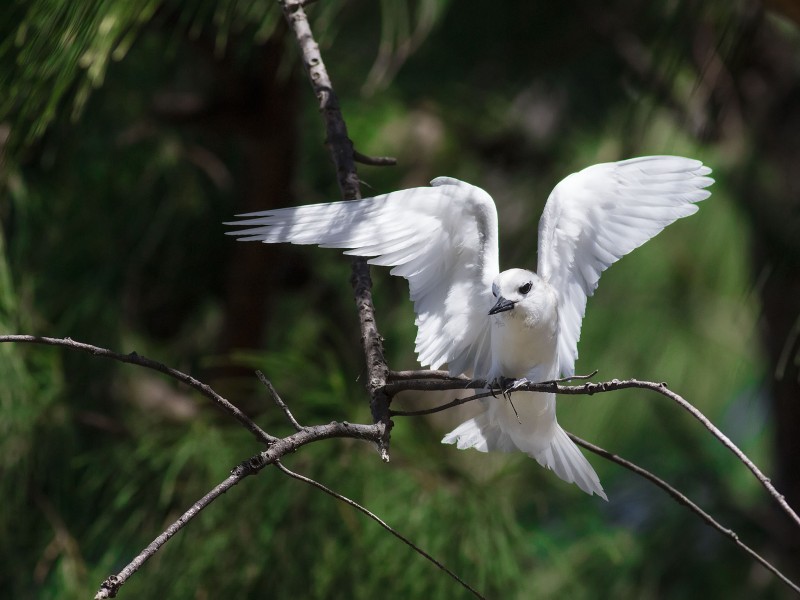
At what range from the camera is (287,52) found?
1360 millimetres

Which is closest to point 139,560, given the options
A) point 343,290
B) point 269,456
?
point 269,456

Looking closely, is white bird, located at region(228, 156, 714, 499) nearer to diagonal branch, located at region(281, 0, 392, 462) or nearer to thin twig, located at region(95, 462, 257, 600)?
diagonal branch, located at region(281, 0, 392, 462)

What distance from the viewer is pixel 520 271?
0.87m

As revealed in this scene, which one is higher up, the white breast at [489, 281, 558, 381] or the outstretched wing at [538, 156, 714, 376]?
the outstretched wing at [538, 156, 714, 376]

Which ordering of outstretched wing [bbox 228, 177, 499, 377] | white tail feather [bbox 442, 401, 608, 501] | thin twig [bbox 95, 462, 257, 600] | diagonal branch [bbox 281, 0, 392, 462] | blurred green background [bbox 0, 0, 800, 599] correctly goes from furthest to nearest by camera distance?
blurred green background [bbox 0, 0, 800, 599]
white tail feather [bbox 442, 401, 608, 501]
outstretched wing [bbox 228, 177, 499, 377]
diagonal branch [bbox 281, 0, 392, 462]
thin twig [bbox 95, 462, 257, 600]

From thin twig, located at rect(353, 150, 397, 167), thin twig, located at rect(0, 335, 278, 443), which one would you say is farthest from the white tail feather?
thin twig, located at rect(0, 335, 278, 443)

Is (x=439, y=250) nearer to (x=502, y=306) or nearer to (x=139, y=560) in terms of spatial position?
(x=502, y=306)

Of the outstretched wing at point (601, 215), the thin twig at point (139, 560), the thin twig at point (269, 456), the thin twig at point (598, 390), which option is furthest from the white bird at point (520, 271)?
the thin twig at point (139, 560)

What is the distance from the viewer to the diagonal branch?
0.67 meters

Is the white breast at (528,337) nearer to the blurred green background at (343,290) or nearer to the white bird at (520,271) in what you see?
the white bird at (520,271)

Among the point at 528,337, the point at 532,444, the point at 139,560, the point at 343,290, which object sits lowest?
the point at 343,290

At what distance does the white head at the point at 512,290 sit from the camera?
85 centimetres

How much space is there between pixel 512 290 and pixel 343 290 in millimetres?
947

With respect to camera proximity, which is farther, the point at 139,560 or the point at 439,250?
the point at 439,250
